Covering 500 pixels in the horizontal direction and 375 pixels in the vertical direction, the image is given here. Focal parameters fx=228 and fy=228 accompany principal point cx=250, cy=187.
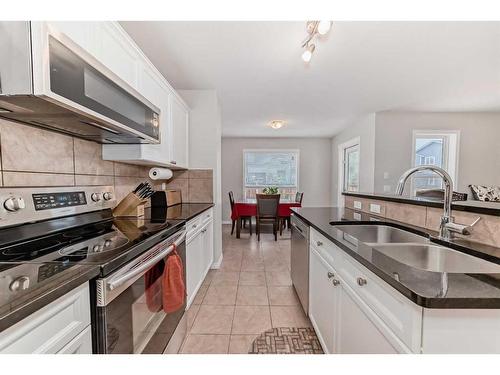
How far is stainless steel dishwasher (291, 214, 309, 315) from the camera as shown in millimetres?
1811

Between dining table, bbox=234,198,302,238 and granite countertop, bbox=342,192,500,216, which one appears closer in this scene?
granite countertop, bbox=342,192,500,216

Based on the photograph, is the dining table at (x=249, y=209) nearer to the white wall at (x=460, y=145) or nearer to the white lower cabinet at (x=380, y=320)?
the white wall at (x=460, y=145)

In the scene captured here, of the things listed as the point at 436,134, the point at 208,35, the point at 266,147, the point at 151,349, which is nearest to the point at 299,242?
the point at 151,349

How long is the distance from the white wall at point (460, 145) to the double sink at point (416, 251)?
110 inches

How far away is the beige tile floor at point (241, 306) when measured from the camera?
1661 millimetres

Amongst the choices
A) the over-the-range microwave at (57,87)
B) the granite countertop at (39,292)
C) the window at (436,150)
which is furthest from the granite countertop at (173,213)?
the window at (436,150)

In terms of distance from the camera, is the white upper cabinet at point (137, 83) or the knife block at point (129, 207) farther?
the knife block at point (129, 207)

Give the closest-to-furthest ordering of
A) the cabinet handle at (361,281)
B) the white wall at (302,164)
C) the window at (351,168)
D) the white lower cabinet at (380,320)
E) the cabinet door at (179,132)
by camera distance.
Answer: the white lower cabinet at (380,320), the cabinet handle at (361,281), the cabinet door at (179,132), the window at (351,168), the white wall at (302,164)

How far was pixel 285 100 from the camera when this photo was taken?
3.41m

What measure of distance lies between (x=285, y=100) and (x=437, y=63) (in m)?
1.76

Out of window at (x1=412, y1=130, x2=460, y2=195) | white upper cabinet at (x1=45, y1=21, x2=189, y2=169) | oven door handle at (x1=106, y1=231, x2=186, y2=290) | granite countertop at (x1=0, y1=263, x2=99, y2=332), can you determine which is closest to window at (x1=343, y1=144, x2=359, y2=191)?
window at (x1=412, y1=130, x2=460, y2=195)

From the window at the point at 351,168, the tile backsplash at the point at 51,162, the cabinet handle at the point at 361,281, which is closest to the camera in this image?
the cabinet handle at the point at 361,281

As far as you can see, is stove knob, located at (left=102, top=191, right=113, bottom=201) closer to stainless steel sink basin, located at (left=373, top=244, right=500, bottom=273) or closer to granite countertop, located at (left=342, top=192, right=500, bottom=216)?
stainless steel sink basin, located at (left=373, top=244, right=500, bottom=273)

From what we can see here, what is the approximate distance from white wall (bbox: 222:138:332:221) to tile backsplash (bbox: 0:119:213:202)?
168 inches
